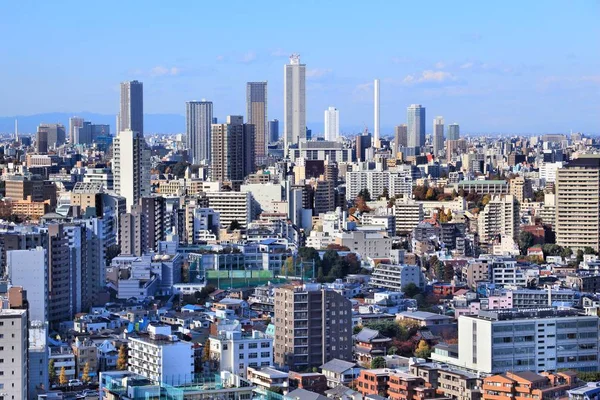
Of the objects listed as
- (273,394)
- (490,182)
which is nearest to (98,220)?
(273,394)

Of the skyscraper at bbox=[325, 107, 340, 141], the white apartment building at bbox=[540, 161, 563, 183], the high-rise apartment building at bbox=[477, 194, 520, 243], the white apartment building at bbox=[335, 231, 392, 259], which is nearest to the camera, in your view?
the white apartment building at bbox=[335, 231, 392, 259]

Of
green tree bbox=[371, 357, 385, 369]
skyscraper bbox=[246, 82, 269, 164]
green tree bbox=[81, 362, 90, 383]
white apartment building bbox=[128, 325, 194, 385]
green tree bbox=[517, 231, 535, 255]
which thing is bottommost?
green tree bbox=[81, 362, 90, 383]

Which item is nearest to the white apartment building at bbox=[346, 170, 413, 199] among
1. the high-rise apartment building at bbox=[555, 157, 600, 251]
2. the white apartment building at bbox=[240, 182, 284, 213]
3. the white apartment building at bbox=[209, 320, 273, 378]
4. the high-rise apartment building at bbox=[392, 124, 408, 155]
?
the white apartment building at bbox=[240, 182, 284, 213]

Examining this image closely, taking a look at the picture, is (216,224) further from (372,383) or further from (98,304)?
(372,383)

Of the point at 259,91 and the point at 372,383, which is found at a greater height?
the point at 259,91

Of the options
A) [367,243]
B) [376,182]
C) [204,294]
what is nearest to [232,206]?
[367,243]

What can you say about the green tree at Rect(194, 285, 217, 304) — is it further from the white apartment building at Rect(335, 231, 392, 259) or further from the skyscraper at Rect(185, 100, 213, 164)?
the skyscraper at Rect(185, 100, 213, 164)
